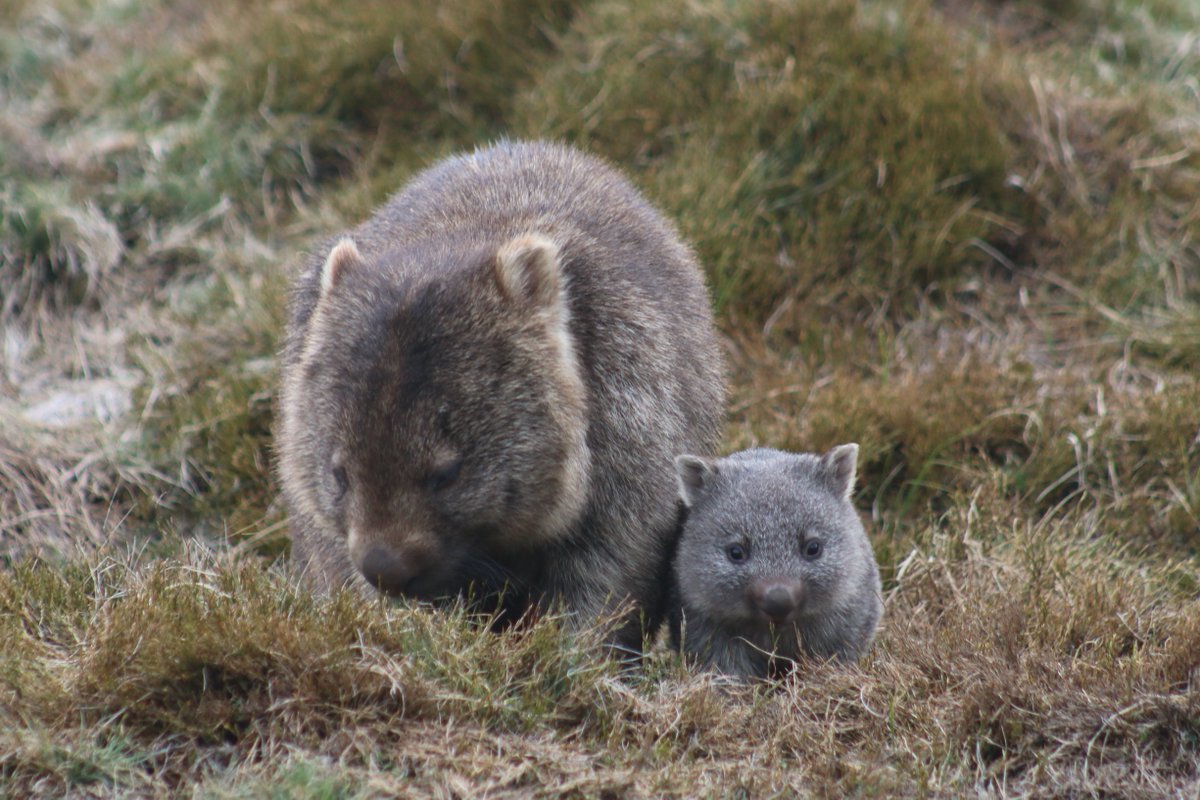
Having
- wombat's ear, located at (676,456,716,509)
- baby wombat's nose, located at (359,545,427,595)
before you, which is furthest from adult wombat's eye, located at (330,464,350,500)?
wombat's ear, located at (676,456,716,509)

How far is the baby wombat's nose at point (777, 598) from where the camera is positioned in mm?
4902

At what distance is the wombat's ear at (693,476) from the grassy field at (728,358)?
616 millimetres

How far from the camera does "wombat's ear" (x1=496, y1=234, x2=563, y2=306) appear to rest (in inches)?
190

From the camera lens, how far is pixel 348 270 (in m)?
5.04

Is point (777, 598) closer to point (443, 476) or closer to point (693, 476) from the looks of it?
point (693, 476)

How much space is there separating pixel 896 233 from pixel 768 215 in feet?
2.17

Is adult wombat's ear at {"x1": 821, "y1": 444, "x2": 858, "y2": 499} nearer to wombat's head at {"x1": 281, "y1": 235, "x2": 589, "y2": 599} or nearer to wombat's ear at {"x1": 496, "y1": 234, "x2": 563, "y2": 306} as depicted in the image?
wombat's head at {"x1": 281, "y1": 235, "x2": 589, "y2": 599}

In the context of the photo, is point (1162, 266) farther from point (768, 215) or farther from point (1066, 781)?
point (1066, 781)

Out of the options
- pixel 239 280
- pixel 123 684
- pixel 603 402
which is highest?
pixel 603 402

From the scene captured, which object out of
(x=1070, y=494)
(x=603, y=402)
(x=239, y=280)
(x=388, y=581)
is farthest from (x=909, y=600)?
(x=239, y=280)

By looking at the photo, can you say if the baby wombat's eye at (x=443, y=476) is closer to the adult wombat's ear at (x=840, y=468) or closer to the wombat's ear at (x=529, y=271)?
the wombat's ear at (x=529, y=271)

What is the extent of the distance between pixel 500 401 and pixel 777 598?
1.15 meters

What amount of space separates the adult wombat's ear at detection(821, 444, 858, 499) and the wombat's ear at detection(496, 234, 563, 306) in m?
1.21

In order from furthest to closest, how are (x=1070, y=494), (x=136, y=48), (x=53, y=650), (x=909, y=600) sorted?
(x=136, y=48) → (x=1070, y=494) → (x=909, y=600) → (x=53, y=650)
